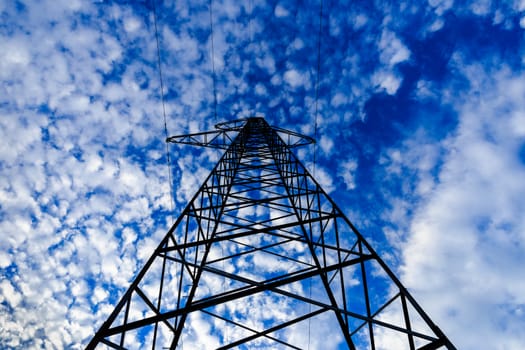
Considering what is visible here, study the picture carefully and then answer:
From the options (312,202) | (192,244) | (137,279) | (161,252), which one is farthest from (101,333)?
(312,202)

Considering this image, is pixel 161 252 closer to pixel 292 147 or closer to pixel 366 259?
pixel 366 259

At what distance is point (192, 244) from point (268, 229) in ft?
5.71

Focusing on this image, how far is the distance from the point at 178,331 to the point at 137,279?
3.40 feet

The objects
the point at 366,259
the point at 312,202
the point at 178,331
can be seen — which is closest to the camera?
the point at 178,331

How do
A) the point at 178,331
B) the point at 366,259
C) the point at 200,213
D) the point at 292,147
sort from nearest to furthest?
the point at 178,331 < the point at 366,259 < the point at 200,213 < the point at 292,147

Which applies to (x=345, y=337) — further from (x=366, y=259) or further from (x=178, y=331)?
(x=178, y=331)

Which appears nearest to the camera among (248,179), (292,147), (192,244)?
(192,244)

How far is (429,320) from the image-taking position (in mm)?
3627

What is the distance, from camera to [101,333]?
3.51m

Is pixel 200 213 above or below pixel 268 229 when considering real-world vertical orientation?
above

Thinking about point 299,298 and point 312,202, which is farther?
point 312,202

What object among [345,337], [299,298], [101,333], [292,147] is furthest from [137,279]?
[292,147]

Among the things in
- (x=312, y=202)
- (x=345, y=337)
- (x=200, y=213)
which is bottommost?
(x=345, y=337)

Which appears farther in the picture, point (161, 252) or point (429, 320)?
point (161, 252)
